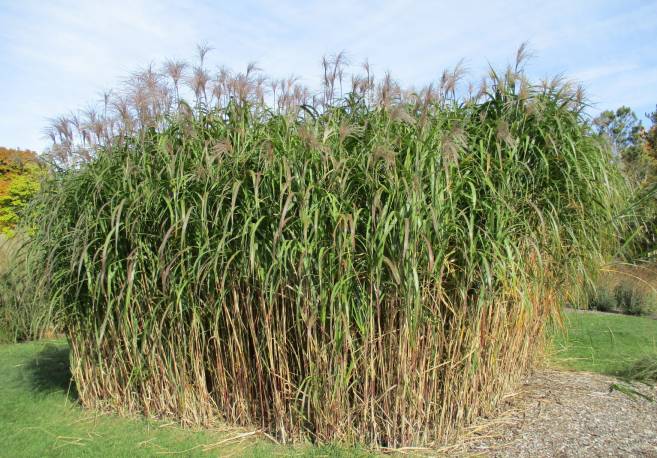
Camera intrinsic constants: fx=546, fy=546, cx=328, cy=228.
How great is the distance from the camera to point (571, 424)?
3.44 metres

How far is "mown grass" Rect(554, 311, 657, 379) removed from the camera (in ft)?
15.4

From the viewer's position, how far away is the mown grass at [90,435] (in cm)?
343

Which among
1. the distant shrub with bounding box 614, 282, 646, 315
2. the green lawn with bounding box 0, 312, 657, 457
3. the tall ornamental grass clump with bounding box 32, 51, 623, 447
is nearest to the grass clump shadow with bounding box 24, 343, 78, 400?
the green lawn with bounding box 0, 312, 657, 457

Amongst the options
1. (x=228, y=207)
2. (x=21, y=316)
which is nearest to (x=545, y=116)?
(x=228, y=207)

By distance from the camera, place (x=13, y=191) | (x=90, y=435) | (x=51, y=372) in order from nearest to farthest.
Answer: (x=90, y=435)
(x=51, y=372)
(x=13, y=191)

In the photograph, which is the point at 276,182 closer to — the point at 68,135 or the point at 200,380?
the point at 200,380

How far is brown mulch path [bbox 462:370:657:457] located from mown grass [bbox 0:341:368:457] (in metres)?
0.93

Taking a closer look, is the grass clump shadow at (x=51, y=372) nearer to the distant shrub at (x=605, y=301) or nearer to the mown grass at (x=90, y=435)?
the mown grass at (x=90, y=435)

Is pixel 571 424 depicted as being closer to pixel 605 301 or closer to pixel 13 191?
pixel 605 301

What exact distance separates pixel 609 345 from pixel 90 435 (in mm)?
5270

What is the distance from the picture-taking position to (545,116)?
3.80 metres

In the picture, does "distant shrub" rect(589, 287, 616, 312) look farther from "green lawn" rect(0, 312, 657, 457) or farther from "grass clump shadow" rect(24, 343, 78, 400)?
"grass clump shadow" rect(24, 343, 78, 400)

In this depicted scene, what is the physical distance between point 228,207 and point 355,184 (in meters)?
0.85

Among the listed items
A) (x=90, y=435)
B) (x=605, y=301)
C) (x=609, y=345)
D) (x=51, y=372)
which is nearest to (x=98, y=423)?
(x=90, y=435)
